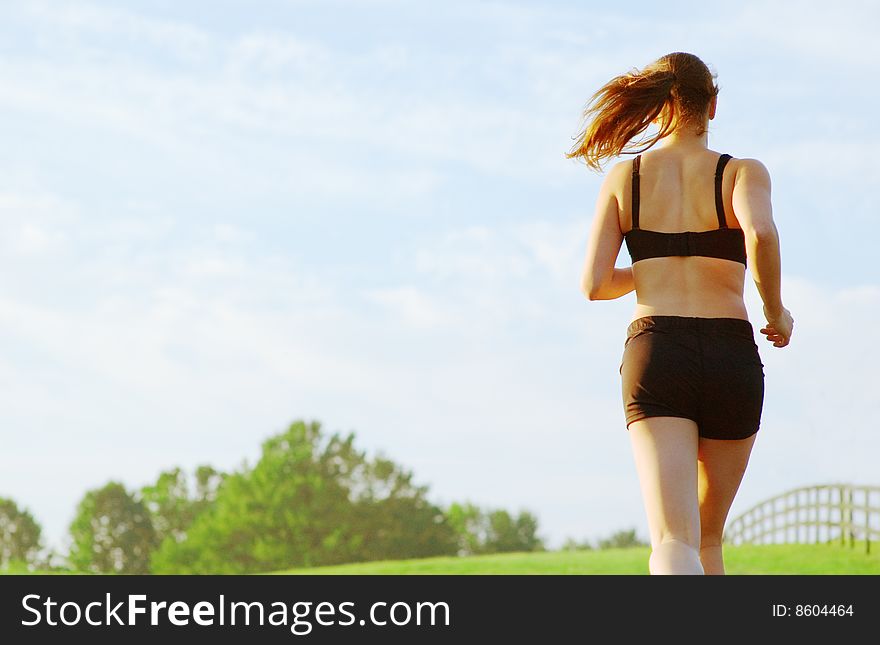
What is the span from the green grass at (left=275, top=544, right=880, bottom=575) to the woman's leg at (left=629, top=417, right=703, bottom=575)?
46.9 feet

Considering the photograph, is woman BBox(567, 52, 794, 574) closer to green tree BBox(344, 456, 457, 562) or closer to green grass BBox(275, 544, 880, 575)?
green grass BBox(275, 544, 880, 575)

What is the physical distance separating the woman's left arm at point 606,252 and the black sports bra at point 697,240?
0.28 ft

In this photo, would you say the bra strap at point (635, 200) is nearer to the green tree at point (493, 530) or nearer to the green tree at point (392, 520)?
the green tree at point (392, 520)

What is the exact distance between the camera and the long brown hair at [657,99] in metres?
4.38

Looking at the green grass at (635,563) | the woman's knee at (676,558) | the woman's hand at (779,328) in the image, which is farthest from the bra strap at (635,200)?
the green grass at (635,563)

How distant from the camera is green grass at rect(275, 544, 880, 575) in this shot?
18578 millimetres

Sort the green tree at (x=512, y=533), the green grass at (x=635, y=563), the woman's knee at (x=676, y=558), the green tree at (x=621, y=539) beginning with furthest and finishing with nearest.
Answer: the green tree at (x=621, y=539), the green tree at (x=512, y=533), the green grass at (x=635, y=563), the woman's knee at (x=676, y=558)

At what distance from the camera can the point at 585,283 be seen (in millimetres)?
4410

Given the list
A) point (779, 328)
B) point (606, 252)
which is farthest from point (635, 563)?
point (606, 252)

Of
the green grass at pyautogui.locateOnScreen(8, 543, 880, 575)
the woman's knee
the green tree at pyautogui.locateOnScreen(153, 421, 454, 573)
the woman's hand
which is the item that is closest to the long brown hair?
the woman's hand
